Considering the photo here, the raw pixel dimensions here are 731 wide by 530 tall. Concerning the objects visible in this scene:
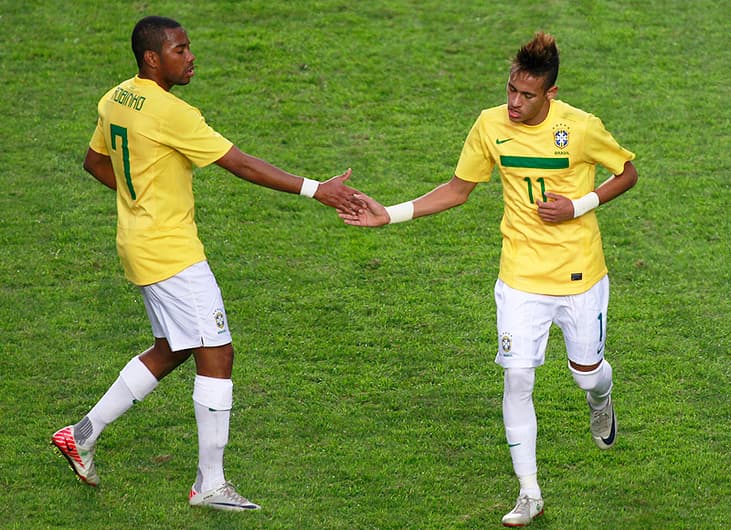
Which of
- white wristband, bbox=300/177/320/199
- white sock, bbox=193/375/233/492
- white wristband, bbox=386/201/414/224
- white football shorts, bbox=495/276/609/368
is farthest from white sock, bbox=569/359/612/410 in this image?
white sock, bbox=193/375/233/492

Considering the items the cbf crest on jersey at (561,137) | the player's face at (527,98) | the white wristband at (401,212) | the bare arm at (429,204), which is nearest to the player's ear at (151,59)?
the bare arm at (429,204)

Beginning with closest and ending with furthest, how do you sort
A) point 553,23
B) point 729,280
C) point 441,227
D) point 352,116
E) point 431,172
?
point 729,280 → point 441,227 → point 431,172 → point 352,116 → point 553,23

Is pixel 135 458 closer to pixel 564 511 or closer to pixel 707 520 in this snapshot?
pixel 564 511

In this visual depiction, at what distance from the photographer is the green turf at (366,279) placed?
695 centimetres

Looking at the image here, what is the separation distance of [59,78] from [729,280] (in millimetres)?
7120

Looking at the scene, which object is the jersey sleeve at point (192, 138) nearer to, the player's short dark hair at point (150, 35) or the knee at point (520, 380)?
the player's short dark hair at point (150, 35)

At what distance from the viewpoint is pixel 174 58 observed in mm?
6406

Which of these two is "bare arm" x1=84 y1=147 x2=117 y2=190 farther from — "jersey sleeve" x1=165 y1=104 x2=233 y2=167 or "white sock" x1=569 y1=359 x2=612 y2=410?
"white sock" x1=569 y1=359 x2=612 y2=410

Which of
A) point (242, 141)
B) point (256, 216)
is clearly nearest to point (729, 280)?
point (256, 216)

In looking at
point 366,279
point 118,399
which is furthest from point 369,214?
point 366,279

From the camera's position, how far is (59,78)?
12.8m

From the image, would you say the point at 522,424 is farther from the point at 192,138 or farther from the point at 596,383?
the point at 192,138

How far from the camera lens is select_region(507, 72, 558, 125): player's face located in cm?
631

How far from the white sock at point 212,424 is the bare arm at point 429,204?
1.19m
